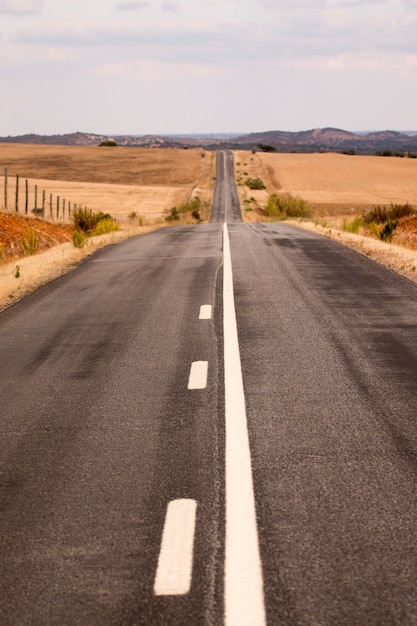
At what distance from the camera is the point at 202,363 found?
28.0ft

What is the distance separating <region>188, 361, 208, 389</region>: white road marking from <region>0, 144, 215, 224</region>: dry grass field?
4932 centimetres

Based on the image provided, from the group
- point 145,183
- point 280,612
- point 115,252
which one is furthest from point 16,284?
point 145,183

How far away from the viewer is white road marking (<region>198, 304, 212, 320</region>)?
1133 cm

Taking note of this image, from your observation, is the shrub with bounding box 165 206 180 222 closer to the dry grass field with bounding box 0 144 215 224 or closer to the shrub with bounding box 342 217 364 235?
the dry grass field with bounding box 0 144 215 224

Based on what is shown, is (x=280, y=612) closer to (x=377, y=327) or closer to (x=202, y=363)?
(x=202, y=363)

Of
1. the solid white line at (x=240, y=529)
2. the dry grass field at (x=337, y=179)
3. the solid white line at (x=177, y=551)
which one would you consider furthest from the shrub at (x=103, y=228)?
the dry grass field at (x=337, y=179)

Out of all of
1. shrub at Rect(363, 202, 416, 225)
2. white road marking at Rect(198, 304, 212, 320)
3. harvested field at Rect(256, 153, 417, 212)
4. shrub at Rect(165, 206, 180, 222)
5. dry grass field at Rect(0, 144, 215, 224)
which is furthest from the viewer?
harvested field at Rect(256, 153, 417, 212)

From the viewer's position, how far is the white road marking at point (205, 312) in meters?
11.3

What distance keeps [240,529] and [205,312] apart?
7.38 m

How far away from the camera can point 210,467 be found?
5.47 meters

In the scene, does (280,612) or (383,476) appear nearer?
(280,612)

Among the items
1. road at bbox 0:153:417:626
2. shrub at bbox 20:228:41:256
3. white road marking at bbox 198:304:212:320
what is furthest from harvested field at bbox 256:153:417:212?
road at bbox 0:153:417:626

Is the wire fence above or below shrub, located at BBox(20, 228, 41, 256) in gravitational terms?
above

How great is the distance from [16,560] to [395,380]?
4.59 meters
